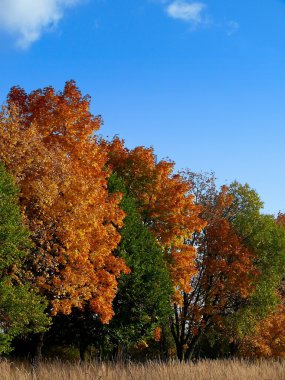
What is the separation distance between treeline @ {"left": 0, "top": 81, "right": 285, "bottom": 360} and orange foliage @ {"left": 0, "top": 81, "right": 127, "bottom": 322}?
0.07 metres

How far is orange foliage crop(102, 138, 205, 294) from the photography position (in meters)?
43.6

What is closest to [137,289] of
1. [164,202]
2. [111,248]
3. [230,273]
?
[111,248]

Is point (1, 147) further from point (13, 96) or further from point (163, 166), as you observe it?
point (163, 166)

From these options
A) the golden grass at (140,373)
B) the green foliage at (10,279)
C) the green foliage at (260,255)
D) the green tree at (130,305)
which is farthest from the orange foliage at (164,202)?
the golden grass at (140,373)

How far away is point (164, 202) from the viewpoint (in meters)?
43.7

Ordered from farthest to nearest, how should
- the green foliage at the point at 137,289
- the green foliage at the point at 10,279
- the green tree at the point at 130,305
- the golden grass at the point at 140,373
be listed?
the green foliage at the point at 137,289 < the green tree at the point at 130,305 < the green foliage at the point at 10,279 < the golden grass at the point at 140,373

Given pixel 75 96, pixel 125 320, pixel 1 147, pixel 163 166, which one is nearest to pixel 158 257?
pixel 125 320

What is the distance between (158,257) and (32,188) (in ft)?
41.7

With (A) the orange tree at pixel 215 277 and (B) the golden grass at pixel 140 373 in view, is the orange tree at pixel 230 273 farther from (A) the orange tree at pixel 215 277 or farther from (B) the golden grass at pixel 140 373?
(B) the golden grass at pixel 140 373

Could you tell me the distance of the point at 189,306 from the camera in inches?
2052

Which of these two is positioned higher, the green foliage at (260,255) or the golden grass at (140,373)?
the green foliage at (260,255)

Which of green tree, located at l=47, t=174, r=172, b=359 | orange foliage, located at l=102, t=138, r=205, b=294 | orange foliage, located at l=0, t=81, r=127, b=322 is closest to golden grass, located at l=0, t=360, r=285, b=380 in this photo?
orange foliage, located at l=0, t=81, r=127, b=322

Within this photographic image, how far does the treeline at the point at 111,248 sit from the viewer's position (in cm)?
2928

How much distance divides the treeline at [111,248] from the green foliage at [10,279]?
66 mm
